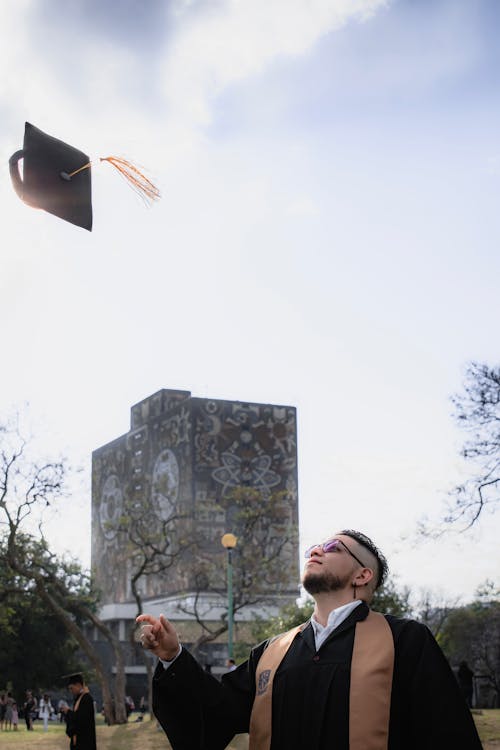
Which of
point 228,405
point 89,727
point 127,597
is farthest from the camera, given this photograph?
point 127,597

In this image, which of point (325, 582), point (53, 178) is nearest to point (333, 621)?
point (325, 582)

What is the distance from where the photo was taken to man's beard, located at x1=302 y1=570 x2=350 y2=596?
371 centimetres

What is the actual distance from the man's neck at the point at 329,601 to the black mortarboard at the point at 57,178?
2.92 metres

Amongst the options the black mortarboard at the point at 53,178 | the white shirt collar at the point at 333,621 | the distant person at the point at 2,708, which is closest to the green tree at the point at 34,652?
the distant person at the point at 2,708

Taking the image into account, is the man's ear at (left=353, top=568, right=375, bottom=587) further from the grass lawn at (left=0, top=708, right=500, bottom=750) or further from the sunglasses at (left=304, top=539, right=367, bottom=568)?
the grass lawn at (left=0, top=708, right=500, bottom=750)

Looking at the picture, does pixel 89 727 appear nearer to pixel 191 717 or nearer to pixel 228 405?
pixel 191 717

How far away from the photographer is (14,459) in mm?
26594

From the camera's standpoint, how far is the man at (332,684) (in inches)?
129

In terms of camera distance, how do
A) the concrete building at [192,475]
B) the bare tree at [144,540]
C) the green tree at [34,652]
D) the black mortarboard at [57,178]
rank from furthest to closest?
the concrete building at [192,475] < the green tree at [34,652] < the bare tree at [144,540] < the black mortarboard at [57,178]

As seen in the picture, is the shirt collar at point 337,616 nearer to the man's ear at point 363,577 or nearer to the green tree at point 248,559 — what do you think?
the man's ear at point 363,577

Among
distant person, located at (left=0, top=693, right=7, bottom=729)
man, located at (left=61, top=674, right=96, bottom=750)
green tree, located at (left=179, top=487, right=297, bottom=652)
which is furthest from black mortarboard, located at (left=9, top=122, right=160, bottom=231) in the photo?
distant person, located at (left=0, top=693, right=7, bottom=729)

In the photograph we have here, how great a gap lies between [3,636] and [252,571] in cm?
1608

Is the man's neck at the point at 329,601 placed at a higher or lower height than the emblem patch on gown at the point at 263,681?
higher

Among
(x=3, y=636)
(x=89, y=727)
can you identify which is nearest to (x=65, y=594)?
(x=89, y=727)
